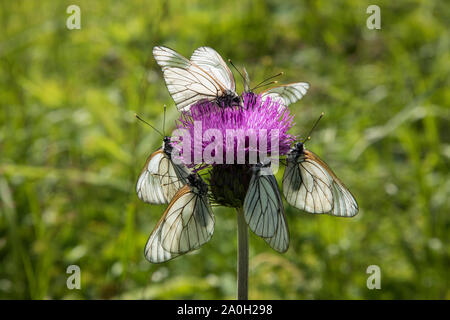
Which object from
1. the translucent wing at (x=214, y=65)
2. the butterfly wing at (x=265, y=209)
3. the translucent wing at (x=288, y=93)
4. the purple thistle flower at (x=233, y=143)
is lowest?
the butterfly wing at (x=265, y=209)

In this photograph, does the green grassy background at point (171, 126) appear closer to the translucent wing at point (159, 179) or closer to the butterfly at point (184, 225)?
the translucent wing at point (159, 179)

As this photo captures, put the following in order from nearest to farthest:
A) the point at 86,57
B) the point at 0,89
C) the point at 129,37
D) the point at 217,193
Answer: the point at 217,193, the point at 0,89, the point at 129,37, the point at 86,57

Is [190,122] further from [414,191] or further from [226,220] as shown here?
[414,191]

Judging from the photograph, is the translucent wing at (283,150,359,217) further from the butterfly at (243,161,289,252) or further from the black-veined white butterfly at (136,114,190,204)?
the black-veined white butterfly at (136,114,190,204)

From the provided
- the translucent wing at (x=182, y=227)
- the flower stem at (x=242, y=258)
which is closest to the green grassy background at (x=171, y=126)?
the translucent wing at (x=182, y=227)

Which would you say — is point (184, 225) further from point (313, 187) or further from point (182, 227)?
point (313, 187)
